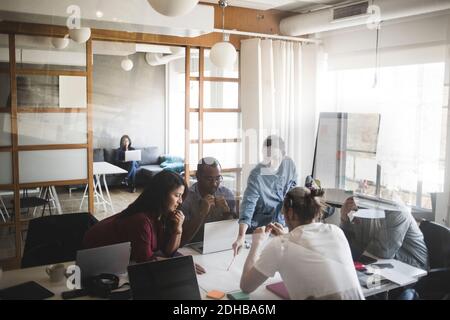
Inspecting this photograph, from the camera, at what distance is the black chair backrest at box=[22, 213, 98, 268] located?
190 centimetres

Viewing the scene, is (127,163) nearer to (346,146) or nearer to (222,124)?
(222,124)

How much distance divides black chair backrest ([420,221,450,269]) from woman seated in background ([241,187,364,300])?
91 centimetres

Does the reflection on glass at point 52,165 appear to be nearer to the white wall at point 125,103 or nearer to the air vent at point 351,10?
the white wall at point 125,103

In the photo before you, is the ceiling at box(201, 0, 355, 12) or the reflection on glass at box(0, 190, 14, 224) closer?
the reflection on glass at box(0, 190, 14, 224)

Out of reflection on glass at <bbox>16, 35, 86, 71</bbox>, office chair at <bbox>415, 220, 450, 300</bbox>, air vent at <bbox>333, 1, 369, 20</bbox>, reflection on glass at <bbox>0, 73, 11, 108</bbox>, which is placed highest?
air vent at <bbox>333, 1, 369, 20</bbox>

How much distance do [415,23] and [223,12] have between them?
1.16 m

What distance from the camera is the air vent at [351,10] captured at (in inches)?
95.4

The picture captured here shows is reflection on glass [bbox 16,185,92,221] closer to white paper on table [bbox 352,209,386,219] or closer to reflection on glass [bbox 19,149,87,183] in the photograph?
reflection on glass [bbox 19,149,87,183]

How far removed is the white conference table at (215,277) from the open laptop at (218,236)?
0.10 ft

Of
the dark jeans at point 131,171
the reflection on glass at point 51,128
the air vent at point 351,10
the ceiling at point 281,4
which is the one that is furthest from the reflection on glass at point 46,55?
the air vent at point 351,10

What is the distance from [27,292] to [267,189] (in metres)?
1.26

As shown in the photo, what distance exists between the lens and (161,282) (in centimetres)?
166

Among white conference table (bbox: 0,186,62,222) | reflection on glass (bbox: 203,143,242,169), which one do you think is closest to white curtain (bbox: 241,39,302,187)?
reflection on glass (bbox: 203,143,242,169)

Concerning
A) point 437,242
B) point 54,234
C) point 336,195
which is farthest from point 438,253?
point 54,234
